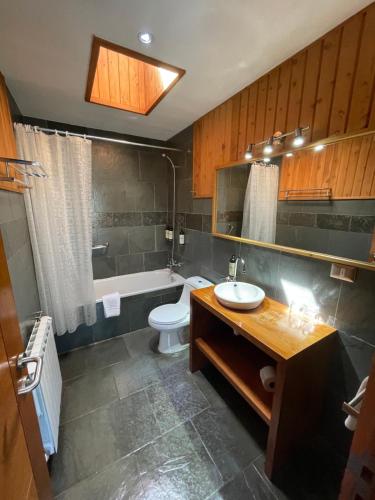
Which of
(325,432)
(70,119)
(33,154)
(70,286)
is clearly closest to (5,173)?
(33,154)

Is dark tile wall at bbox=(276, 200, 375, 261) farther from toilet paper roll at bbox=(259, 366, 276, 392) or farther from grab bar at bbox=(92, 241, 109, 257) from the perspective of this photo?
grab bar at bbox=(92, 241, 109, 257)

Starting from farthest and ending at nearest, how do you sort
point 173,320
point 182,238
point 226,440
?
point 182,238 → point 173,320 → point 226,440

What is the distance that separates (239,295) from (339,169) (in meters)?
1.09

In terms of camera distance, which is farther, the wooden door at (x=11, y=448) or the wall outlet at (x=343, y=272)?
the wall outlet at (x=343, y=272)

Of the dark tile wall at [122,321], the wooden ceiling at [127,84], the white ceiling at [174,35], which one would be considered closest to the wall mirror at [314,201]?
the white ceiling at [174,35]

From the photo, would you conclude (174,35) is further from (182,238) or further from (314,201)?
(182,238)

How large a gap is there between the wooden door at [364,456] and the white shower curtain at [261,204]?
112 cm

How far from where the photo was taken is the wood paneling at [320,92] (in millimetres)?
1019

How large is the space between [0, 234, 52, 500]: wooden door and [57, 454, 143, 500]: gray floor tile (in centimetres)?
34

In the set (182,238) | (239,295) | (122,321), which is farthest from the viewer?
(182,238)

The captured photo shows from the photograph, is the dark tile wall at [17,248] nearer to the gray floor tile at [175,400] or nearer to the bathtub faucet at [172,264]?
the gray floor tile at [175,400]

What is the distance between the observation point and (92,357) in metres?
2.08

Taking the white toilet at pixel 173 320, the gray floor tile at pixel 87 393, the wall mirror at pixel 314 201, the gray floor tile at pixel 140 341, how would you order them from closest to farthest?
the wall mirror at pixel 314 201
the gray floor tile at pixel 87 393
the white toilet at pixel 173 320
the gray floor tile at pixel 140 341

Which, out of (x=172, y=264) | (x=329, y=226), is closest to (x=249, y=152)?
(x=329, y=226)
